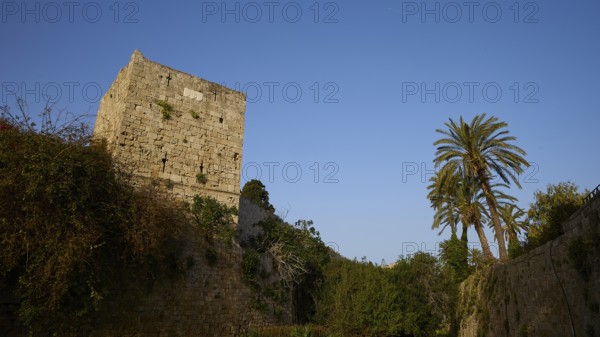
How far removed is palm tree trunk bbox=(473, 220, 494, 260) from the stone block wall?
467cm

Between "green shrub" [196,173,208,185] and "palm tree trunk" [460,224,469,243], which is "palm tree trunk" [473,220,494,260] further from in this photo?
"green shrub" [196,173,208,185]

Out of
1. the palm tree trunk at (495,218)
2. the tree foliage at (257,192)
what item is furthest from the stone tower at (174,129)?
the tree foliage at (257,192)

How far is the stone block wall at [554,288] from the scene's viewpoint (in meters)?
8.50

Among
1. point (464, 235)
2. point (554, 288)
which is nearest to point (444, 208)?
point (464, 235)

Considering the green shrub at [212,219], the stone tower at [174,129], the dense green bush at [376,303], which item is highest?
the stone tower at [174,129]

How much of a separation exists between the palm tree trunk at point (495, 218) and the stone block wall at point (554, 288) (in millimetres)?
3893

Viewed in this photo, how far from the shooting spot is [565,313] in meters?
9.75

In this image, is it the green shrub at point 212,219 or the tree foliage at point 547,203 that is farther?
the tree foliage at point 547,203

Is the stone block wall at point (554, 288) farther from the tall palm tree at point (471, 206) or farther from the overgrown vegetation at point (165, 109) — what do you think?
the overgrown vegetation at point (165, 109)

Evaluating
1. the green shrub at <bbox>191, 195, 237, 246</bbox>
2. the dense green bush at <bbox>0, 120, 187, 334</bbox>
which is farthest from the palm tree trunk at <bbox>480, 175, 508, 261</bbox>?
the dense green bush at <bbox>0, 120, 187, 334</bbox>

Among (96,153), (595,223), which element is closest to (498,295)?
(595,223)

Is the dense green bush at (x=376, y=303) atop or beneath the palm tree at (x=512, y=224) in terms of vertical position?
beneath

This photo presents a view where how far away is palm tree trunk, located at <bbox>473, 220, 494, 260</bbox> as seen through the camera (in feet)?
69.7

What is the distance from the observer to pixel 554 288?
10398 mm
